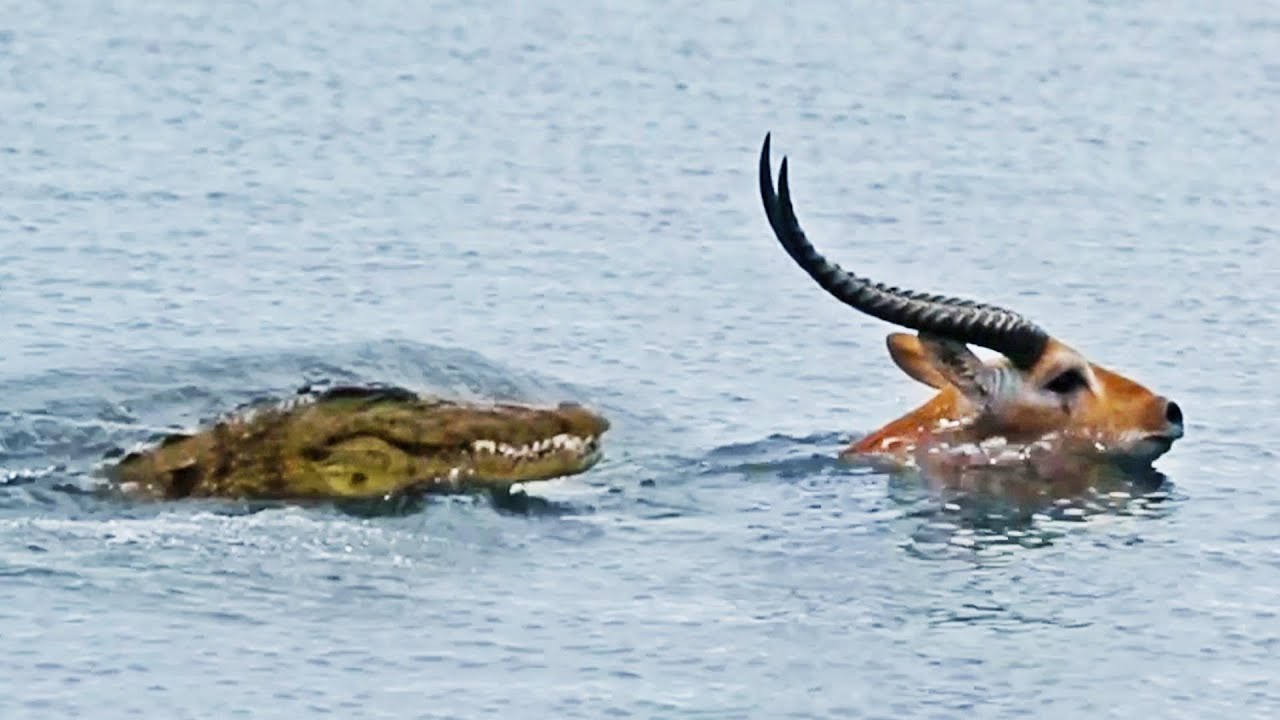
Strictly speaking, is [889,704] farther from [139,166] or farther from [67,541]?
[139,166]

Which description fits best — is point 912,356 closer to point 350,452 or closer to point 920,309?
point 920,309

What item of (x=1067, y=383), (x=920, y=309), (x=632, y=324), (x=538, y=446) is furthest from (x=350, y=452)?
(x=632, y=324)

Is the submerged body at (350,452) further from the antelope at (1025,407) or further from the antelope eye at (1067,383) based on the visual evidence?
the antelope eye at (1067,383)

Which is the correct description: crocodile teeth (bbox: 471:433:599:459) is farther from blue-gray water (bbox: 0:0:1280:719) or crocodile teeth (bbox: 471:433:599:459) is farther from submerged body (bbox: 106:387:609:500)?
blue-gray water (bbox: 0:0:1280:719)

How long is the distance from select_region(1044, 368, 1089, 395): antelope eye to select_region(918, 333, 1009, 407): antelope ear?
0.87 ft

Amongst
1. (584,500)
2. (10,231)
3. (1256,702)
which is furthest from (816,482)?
(10,231)

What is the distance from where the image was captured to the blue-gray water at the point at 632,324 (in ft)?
51.5

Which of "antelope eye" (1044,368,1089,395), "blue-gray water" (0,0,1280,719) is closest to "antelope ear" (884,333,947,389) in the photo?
"antelope eye" (1044,368,1089,395)

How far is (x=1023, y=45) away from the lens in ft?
118

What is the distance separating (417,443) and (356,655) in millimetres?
2582

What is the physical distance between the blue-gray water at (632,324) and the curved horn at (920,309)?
87cm

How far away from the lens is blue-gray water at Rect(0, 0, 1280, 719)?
1570cm

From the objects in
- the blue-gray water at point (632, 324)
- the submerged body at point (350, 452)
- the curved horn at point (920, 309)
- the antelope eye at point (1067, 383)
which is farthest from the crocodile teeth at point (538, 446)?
the antelope eye at point (1067, 383)

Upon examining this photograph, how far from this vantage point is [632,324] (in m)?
22.9
